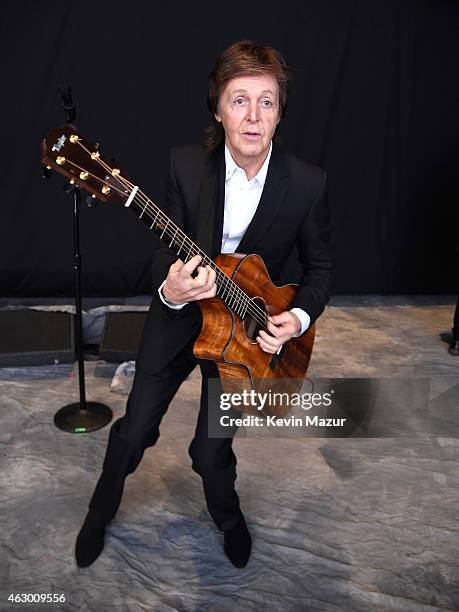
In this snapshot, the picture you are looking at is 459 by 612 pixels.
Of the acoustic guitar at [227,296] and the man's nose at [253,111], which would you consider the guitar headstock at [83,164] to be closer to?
the acoustic guitar at [227,296]

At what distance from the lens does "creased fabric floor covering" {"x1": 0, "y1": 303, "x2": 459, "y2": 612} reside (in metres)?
2.22

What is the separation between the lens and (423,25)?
15.4ft

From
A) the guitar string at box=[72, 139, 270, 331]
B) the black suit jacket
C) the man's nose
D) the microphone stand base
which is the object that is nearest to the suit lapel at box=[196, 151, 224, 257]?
the black suit jacket

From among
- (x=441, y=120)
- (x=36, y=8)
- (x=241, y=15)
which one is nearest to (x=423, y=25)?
(x=441, y=120)

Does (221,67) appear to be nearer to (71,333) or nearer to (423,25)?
(71,333)

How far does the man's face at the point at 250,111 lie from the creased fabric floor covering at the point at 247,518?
5.00 ft

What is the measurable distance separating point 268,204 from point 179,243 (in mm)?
441

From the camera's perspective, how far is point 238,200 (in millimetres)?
2197

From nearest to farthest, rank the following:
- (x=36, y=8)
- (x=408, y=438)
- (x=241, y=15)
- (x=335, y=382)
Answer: (x=408, y=438) → (x=335, y=382) → (x=36, y=8) → (x=241, y=15)

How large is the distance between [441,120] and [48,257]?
3.31 m

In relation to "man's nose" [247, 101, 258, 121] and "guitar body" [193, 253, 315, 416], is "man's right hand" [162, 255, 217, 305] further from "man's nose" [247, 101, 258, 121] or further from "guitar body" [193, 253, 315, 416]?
"man's nose" [247, 101, 258, 121]

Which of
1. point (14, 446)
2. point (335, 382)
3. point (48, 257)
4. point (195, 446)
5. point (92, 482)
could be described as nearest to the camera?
point (195, 446)

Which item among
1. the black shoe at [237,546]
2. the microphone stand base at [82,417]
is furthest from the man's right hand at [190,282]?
the microphone stand base at [82,417]

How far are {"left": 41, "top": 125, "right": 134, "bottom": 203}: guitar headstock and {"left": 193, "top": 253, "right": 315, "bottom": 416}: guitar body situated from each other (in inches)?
17.8
